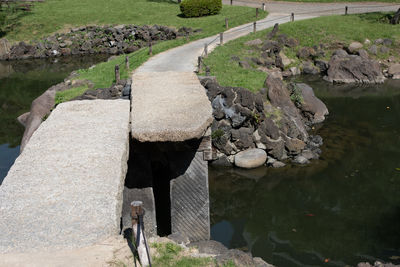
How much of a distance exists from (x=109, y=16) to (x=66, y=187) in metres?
37.3

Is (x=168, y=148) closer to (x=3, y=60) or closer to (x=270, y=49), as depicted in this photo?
(x=270, y=49)

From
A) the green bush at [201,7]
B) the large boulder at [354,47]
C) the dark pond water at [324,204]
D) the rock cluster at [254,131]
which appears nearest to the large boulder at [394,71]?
the large boulder at [354,47]

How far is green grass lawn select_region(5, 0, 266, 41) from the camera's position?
127ft

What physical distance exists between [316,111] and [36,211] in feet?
56.0

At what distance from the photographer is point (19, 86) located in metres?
30.0

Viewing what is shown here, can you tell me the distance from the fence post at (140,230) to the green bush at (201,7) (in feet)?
115

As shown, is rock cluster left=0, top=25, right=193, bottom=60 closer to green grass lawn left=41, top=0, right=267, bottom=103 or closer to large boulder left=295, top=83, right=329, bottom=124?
green grass lawn left=41, top=0, right=267, bottom=103

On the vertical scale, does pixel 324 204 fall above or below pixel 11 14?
below

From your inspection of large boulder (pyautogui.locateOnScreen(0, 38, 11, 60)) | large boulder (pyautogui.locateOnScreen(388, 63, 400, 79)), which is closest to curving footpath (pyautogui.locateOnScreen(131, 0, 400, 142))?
large boulder (pyautogui.locateOnScreen(388, 63, 400, 79))

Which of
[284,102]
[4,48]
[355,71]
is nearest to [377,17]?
[355,71]

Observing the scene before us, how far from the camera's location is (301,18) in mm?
36719

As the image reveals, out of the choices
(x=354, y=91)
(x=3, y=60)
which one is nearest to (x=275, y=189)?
(x=354, y=91)

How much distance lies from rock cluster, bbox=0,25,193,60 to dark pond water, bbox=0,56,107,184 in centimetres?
132

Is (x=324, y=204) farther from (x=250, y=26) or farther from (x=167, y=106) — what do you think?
(x=250, y=26)
